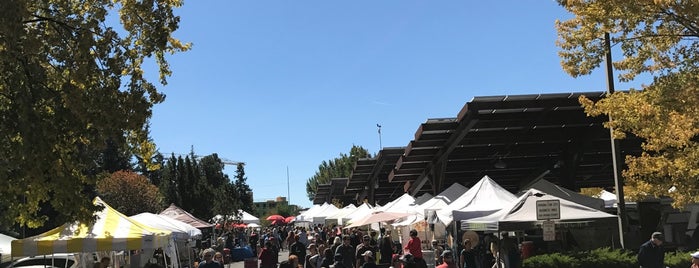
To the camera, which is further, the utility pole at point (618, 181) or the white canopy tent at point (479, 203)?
the white canopy tent at point (479, 203)

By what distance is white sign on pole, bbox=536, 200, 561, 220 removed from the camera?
12711mm

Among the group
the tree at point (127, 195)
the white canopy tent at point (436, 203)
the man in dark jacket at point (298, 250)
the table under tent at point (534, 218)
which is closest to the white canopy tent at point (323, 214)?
the tree at point (127, 195)

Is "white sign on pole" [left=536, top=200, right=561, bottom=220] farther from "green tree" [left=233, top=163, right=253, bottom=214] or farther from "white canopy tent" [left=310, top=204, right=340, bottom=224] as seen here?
"green tree" [left=233, top=163, right=253, bottom=214]

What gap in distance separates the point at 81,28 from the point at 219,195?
39.4m

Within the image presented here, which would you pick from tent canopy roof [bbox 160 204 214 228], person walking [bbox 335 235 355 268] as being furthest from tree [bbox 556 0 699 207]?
tent canopy roof [bbox 160 204 214 228]

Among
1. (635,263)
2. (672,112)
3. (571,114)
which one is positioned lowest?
(635,263)

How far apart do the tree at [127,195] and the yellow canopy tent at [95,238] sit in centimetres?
3029

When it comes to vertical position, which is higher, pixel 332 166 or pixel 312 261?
pixel 332 166

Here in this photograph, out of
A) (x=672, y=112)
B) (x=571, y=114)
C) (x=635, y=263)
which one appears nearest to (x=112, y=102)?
(x=672, y=112)

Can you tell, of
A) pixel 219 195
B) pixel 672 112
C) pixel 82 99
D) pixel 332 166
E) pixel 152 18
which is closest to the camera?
pixel 82 99

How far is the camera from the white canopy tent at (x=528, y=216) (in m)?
13.0

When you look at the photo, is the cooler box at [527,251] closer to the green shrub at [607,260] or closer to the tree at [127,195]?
the green shrub at [607,260]

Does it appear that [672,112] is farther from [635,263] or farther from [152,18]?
[152,18]

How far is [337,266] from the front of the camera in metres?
12.1
